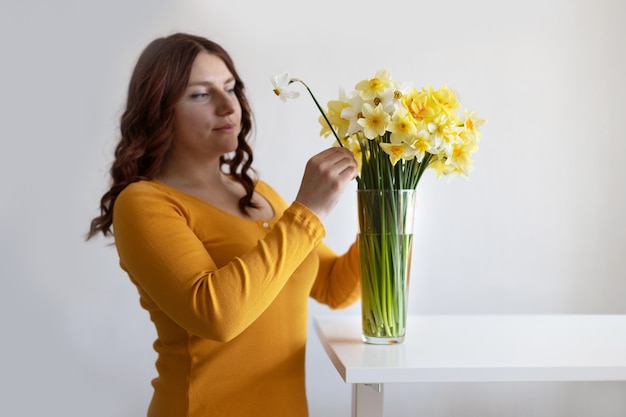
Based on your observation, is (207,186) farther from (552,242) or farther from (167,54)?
(552,242)

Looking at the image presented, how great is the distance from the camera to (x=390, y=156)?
4.04ft

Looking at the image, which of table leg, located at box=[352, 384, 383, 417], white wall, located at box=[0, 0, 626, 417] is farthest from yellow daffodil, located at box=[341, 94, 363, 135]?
white wall, located at box=[0, 0, 626, 417]

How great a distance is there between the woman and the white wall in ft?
2.82

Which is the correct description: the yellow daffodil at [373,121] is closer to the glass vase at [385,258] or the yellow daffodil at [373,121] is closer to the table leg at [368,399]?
the glass vase at [385,258]

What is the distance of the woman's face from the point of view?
1490 mm

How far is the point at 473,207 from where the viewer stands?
2.56m

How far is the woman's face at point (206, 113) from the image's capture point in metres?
1.49

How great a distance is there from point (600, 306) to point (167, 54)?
1.84m

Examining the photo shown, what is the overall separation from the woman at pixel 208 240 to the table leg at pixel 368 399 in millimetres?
212

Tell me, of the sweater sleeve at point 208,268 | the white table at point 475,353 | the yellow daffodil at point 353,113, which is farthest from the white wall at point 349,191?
the yellow daffodil at point 353,113

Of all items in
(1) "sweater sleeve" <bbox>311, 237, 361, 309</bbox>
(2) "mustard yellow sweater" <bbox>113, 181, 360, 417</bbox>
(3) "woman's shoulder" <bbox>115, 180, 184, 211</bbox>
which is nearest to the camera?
(2) "mustard yellow sweater" <bbox>113, 181, 360, 417</bbox>

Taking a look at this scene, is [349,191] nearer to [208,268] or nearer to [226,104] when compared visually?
[226,104]

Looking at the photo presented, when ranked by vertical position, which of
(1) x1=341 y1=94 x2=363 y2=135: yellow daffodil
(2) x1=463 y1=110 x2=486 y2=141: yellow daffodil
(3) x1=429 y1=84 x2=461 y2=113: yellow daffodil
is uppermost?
(3) x1=429 y1=84 x2=461 y2=113: yellow daffodil

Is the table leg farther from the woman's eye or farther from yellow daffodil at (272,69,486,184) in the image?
the woman's eye
